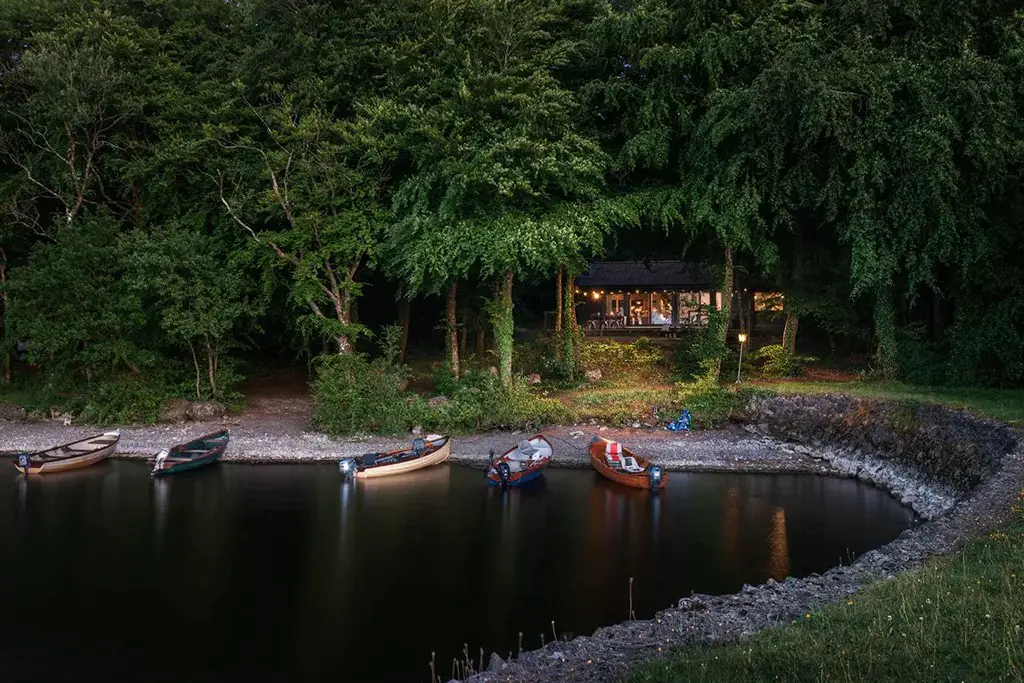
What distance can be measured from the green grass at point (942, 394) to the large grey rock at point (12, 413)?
25076 mm

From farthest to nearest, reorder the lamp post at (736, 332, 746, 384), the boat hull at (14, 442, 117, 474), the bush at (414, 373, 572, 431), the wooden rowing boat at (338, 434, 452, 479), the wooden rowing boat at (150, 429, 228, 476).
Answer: the lamp post at (736, 332, 746, 384), the bush at (414, 373, 572, 431), the wooden rowing boat at (150, 429, 228, 476), the boat hull at (14, 442, 117, 474), the wooden rowing boat at (338, 434, 452, 479)

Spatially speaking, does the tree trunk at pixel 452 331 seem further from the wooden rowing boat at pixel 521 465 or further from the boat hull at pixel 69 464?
the boat hull at pixel 69 464

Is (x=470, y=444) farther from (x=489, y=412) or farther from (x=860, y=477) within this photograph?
(x=860, y=477)

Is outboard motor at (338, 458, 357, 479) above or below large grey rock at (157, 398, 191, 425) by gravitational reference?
below

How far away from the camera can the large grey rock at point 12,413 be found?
26156mm

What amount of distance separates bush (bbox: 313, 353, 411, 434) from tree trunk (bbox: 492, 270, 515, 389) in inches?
137

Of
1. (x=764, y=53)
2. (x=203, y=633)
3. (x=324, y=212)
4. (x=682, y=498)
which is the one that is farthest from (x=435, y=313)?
(x=203, y=633)

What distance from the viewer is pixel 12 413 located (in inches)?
1036

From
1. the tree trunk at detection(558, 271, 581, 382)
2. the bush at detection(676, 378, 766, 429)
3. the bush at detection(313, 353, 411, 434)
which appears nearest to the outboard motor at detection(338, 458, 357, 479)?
the bush at detection(313, 353, 411, 434)

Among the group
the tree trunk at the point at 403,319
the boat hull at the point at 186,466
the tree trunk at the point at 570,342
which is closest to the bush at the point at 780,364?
the tree trunk at the point at 570,342

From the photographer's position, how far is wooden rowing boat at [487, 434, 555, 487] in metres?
19.2

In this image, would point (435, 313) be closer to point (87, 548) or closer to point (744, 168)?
point (744, 168)

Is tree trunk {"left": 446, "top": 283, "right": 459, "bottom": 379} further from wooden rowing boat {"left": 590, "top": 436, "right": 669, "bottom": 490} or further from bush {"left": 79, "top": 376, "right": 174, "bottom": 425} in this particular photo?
bush {"left": 79, "top": 376, "right": 174, "bottom": 425}

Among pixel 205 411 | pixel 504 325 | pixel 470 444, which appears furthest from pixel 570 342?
pixel 205 411
